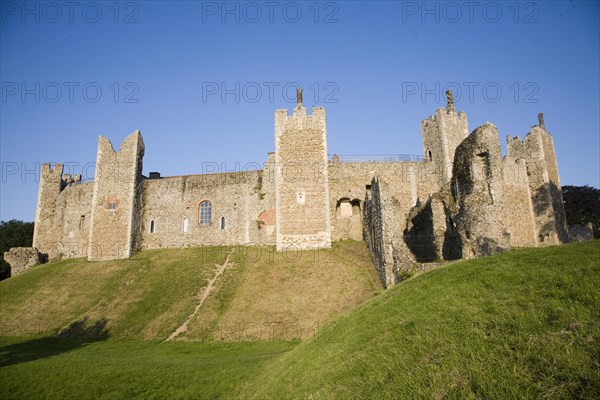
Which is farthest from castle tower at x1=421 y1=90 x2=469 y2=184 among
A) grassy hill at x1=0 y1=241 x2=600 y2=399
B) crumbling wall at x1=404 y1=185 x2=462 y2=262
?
grassy hill at x1=0 y1=241 x2=600 y2=399

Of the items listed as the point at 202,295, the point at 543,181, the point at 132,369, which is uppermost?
the point at 543,181

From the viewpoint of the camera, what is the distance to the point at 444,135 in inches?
1342

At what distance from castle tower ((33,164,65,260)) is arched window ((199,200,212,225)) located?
586 inches

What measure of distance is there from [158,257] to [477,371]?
2933 centimetres

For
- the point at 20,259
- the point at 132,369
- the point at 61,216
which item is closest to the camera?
the point at 132,369

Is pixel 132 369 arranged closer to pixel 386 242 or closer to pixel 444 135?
pixel 386 242

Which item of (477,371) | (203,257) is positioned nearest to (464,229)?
(477,371)

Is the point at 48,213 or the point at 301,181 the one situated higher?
the point at 301,181

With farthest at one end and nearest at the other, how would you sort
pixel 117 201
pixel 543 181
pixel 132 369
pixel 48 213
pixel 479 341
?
pixel 48 213 → pixel 543 181 → pixel 117 201 → pixel 132 369 → pixel 479 341

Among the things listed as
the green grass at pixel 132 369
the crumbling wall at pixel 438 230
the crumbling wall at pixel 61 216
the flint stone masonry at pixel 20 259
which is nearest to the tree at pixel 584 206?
the crumbling wall at pixel 438 230

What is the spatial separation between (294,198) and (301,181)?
1340 millimetres

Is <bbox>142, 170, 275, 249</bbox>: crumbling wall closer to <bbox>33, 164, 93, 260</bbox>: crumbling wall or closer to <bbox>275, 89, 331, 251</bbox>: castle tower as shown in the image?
<bbox>275, 89, 331, 251</bbox>: castle tower

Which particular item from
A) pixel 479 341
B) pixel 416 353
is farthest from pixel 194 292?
pixel 479 341

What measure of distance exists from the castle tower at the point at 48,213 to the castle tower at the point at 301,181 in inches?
896
